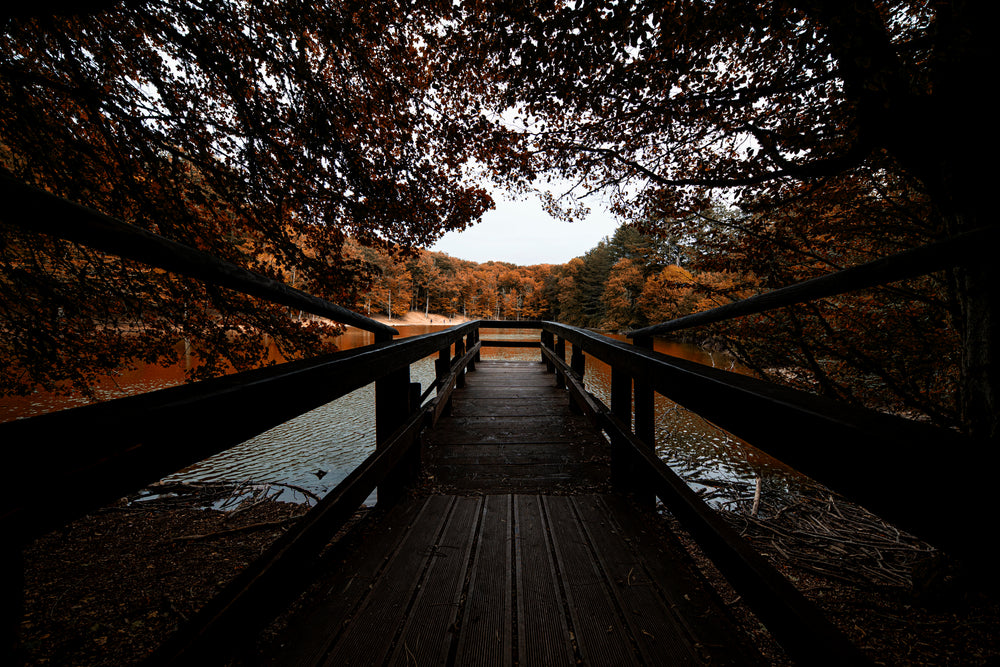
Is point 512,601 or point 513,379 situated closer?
point 512,601

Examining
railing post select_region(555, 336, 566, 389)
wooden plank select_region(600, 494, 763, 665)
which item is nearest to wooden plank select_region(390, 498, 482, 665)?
wooden plank select_region(600, 494, 763, 665)

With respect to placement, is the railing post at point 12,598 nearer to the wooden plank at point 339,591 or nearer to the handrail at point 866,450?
A: the wooden plank at point 339,591

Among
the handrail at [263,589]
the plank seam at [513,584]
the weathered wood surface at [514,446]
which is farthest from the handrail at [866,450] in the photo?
the weathered wood surface at [514,446]

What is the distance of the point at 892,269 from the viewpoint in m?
1.11

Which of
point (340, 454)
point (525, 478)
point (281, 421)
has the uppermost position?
point (281, 421)

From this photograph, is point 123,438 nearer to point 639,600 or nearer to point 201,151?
point 639,600

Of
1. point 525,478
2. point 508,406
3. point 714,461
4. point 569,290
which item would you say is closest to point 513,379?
point 508,406

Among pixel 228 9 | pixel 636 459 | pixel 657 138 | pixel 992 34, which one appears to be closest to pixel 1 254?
pixel 228 9

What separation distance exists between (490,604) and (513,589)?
0.42 feet

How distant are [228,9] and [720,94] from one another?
4.05 m

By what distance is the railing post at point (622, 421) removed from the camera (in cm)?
232

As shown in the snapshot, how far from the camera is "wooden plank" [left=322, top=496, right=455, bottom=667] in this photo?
1.20m

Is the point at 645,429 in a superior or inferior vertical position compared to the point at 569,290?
inferior

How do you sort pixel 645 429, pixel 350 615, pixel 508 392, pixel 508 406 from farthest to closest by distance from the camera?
pixel 508 392, pixel 508 406, pixel 645 429, pixel 350 615
